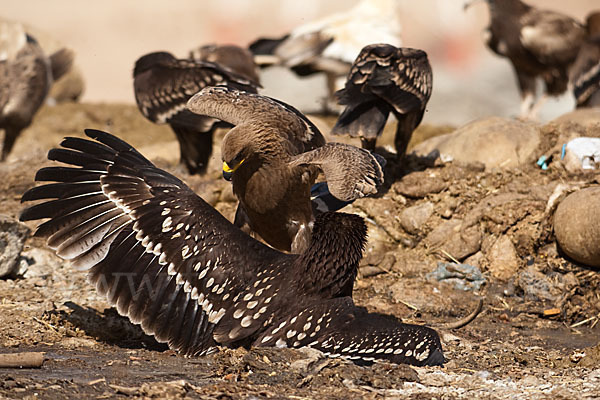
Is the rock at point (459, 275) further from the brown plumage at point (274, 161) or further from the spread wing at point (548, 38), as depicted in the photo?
the spread wing at point (548, 38)

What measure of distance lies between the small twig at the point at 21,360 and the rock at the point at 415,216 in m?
3.50

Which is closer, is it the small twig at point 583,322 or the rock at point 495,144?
the small twig at point 583,322

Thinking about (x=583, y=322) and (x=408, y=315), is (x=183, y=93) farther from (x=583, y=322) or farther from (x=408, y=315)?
(x=583, y=322)

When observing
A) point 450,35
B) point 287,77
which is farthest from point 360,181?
point 450,35

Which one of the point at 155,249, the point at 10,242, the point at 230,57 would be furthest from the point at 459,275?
the point at 230,57

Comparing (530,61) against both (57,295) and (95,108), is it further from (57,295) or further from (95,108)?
(57,295)

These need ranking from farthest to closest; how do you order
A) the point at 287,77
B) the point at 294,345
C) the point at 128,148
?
the point at 287,77 → the point at 128,148 → the point at 294,345

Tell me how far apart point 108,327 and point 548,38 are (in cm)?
775

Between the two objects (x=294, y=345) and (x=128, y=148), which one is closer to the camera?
(x=294, y=345)

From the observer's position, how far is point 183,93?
8.01 m

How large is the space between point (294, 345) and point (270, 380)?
37 cm

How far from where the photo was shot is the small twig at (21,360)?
4055 mm

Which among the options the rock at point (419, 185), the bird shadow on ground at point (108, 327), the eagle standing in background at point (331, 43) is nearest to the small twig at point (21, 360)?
the bird shadow on ground at point (108, 327)

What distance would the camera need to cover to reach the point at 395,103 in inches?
267
